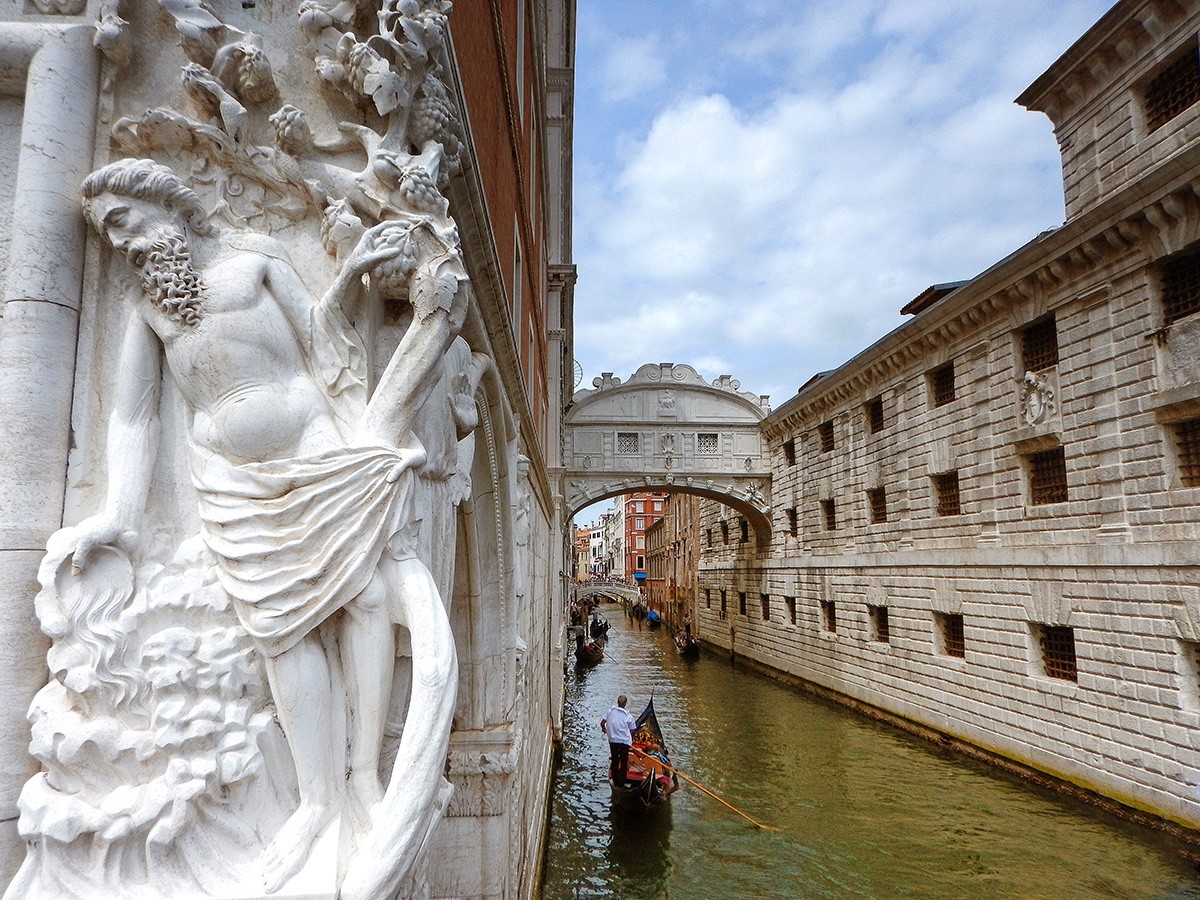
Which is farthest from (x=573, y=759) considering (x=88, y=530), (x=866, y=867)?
(x=88, y=530)

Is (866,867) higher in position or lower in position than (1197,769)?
lower

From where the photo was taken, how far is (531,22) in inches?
352

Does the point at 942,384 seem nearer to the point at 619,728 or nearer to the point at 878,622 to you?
the point at 878,622

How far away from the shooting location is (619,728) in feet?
36.0

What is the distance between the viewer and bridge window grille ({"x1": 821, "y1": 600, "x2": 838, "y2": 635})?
18.9 metres

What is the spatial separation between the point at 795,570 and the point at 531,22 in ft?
54.7

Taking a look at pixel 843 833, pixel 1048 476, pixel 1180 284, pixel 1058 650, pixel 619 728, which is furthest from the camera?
pixel 1048 476

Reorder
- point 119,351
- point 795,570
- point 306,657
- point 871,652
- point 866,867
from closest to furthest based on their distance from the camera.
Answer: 1. point 306,657
2. point 119,351
3. point 866,867
4. point 871,652
5. point 795,570

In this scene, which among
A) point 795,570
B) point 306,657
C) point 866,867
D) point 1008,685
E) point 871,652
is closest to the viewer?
point 306,657

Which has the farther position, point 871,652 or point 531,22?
point 871,652

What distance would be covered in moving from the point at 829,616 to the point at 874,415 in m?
5.52

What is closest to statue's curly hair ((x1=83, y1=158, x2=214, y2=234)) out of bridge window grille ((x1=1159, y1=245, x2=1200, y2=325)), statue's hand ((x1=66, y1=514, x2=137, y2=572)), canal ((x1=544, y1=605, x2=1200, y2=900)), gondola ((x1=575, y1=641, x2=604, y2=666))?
statue's hand ((x1=66, y1=514, x2=137, y2=572))

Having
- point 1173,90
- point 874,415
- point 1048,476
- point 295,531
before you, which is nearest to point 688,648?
point 874,415

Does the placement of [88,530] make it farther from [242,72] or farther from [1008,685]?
[1008,685]
